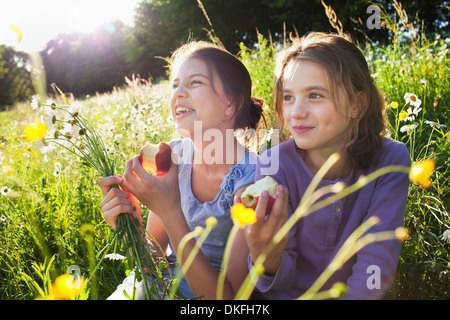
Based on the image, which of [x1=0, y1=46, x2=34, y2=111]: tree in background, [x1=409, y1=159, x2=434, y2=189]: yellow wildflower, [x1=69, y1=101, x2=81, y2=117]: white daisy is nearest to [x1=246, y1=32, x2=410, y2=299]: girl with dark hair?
[x1=409, y1=159, x2=434, y2=189]: yellow wildflower

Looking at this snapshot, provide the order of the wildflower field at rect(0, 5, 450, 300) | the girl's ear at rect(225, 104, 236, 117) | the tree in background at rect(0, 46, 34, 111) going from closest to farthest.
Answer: the wildflower field at rect(0, 5, 450, 300) → the girl's ear at rect(225, 104, 236, 117) → the tree in background at rect(0, 46, 34, 111)

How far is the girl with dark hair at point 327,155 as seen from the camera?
1.36 metres

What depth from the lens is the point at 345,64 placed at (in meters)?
1.52

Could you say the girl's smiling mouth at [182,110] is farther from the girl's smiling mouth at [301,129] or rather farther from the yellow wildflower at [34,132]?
the yellow wildflower at [34,132]

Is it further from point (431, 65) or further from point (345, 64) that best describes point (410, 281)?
point (431, 65)

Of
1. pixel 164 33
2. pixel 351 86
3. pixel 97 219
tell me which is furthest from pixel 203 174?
pixel 164 33

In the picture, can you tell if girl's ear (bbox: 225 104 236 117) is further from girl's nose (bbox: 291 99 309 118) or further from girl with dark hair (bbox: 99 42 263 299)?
girl's nose (bbox: 291 99 309 118)

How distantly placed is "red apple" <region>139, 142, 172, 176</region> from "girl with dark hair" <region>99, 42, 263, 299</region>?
63 millimetres

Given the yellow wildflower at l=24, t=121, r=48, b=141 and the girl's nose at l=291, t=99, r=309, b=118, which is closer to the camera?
the yellow wildflower at l=24, t=121, r=48, b=141

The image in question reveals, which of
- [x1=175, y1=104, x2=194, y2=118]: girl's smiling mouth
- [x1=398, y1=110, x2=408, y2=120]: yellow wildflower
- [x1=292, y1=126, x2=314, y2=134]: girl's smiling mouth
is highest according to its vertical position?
[x1=175, y1=104, x2=194, y2=118]: girl's smiling mouth

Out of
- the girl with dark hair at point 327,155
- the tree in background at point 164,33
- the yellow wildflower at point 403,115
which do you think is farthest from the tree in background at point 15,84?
the girl with dark hair at point 327,155

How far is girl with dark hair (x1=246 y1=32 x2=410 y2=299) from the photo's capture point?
136 centimetres

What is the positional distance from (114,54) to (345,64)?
1185 inches
